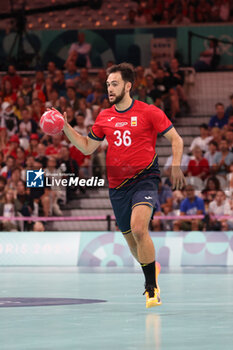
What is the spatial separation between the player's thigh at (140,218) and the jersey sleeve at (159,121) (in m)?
0.89

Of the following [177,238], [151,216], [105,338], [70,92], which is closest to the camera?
[105,338]

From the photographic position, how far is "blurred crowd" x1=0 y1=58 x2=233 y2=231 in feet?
60.5

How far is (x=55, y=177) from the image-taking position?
63.0 feet

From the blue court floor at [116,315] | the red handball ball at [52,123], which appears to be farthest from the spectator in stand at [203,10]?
the red handball ball at [52,123]

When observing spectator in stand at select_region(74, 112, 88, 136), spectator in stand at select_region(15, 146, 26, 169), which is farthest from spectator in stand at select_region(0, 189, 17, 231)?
spectator in stand at select_region(74, 112, 88, 136)

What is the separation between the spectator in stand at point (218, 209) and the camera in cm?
1773

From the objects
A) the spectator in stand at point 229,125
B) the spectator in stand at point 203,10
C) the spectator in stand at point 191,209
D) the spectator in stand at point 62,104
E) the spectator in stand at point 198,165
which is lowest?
the spectator in stand at point 191,209

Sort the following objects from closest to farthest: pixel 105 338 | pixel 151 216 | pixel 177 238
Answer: pixel 105 338 < pixel 151 216 < pixel 177 238

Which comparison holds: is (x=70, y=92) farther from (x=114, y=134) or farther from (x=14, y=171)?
(x=114, y=134)

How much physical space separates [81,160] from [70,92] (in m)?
3.69

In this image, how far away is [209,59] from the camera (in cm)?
2544

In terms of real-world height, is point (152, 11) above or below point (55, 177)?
above

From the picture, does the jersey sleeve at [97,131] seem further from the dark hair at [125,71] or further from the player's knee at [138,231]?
Result: the player's knee at [138,231]

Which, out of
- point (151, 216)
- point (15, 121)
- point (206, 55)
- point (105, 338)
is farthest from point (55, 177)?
point (105, 338)
